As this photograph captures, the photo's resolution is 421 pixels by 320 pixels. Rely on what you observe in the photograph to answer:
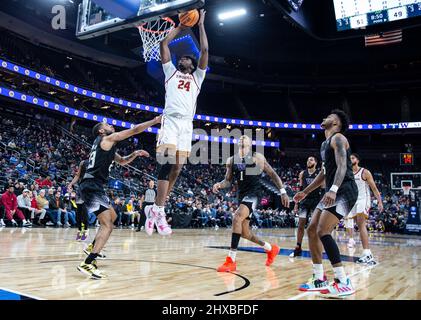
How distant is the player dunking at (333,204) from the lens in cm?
388

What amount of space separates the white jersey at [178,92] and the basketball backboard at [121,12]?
1.51m

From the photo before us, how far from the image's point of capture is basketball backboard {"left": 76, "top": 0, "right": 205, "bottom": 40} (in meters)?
5.31

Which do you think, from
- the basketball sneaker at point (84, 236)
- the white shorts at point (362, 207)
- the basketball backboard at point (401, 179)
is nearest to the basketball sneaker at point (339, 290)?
the white shorts at point (362, 207)

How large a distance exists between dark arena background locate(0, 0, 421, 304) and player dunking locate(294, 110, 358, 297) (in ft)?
0.11

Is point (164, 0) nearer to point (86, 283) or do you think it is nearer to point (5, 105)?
point (86, 283)

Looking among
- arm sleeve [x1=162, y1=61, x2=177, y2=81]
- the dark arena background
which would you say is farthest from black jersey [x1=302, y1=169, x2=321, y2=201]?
arm sleeve [x1=162, y1=61, x2=177, y2=81]

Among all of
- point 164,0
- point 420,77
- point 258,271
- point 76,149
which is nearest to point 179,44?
point 76,149

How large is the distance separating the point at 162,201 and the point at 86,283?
3.91 ft

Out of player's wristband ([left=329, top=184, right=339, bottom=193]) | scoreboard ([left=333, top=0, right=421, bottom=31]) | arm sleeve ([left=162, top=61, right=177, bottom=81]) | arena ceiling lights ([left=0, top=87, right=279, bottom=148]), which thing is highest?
arena ceiling lights ([left=0, top=87, right=279, bottom=148])

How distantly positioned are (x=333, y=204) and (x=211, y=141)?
2963cm

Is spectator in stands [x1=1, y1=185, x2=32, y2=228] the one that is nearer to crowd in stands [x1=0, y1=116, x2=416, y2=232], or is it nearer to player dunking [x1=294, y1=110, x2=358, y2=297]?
crowd in stands [x1=0, y1=116, x2=416, y2=232]

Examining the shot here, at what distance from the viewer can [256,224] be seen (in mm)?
22141

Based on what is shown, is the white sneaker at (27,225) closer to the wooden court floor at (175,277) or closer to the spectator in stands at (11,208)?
the spectator in stands at (11,208)

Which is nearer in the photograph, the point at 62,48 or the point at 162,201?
the point at 162,201
